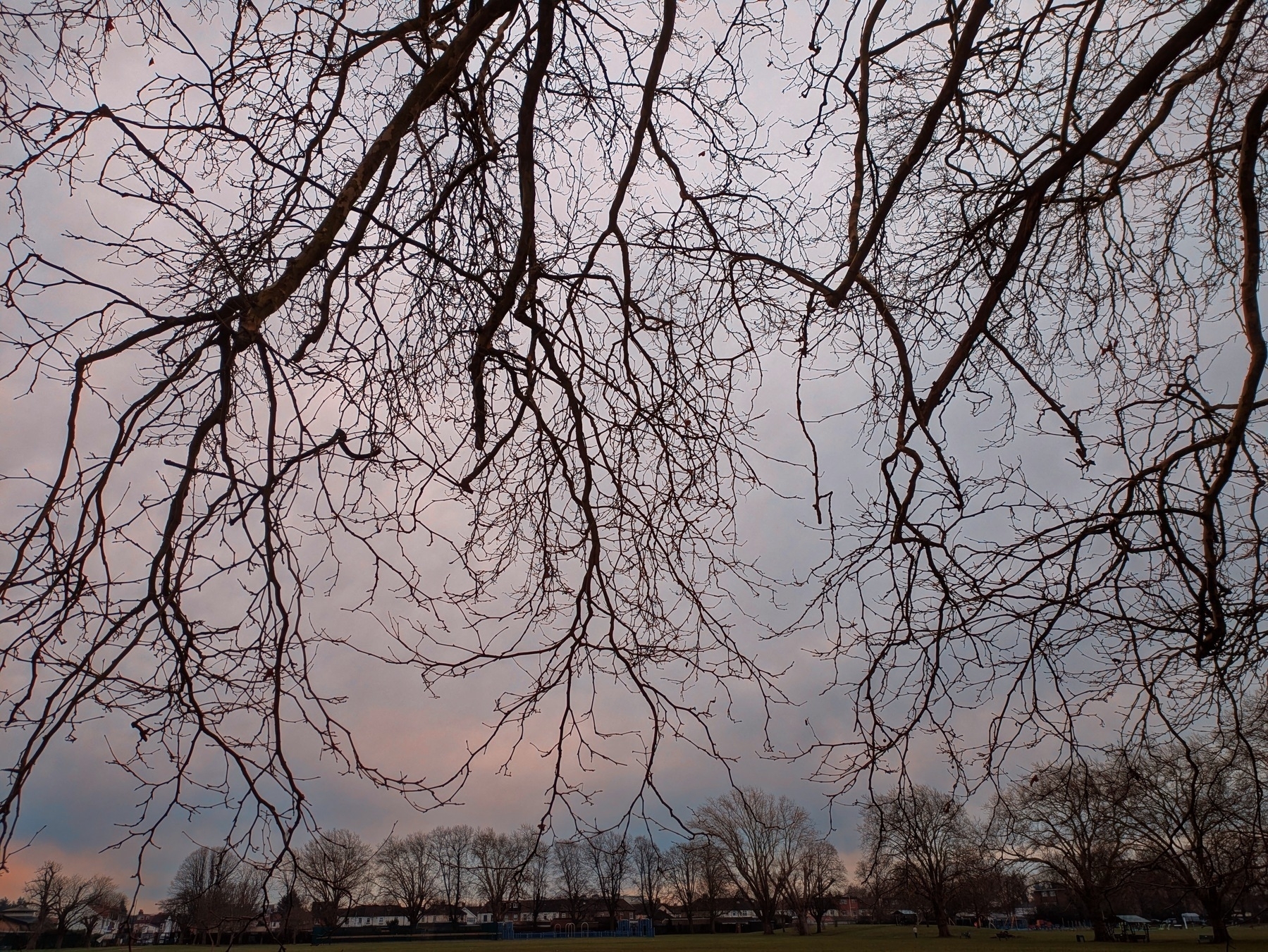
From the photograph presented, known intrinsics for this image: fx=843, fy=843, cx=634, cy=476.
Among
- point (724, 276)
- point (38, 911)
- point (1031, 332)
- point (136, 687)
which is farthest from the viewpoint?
point (1031, 332)

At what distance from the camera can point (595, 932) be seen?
70625 mm

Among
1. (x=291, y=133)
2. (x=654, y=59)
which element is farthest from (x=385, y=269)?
(x=654, y=59)

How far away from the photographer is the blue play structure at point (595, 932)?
63.8m

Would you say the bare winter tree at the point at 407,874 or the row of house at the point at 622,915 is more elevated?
the bare winter tree at the point at 407,874

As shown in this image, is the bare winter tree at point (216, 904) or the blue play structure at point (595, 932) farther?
the blue play structure at point (595, 932)

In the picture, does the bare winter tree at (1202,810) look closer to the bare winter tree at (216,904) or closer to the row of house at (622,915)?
the bare winter tree at (216,904)

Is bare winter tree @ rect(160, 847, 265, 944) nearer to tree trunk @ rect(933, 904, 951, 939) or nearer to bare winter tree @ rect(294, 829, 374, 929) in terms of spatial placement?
bare winter tree @ rect(294, 829, 374, 929)

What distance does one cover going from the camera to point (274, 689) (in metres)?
2.23

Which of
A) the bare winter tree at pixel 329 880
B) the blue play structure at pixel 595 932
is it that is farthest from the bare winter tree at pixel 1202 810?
the blue play structure at pixel 595 932

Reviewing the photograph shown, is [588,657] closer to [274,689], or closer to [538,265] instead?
[274,689]

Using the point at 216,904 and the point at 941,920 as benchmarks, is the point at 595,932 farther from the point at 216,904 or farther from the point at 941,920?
the point at 216,904

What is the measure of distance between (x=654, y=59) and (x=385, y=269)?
1.20 meters

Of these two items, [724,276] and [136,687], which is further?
[724,276]

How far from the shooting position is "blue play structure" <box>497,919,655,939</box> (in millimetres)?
63812
